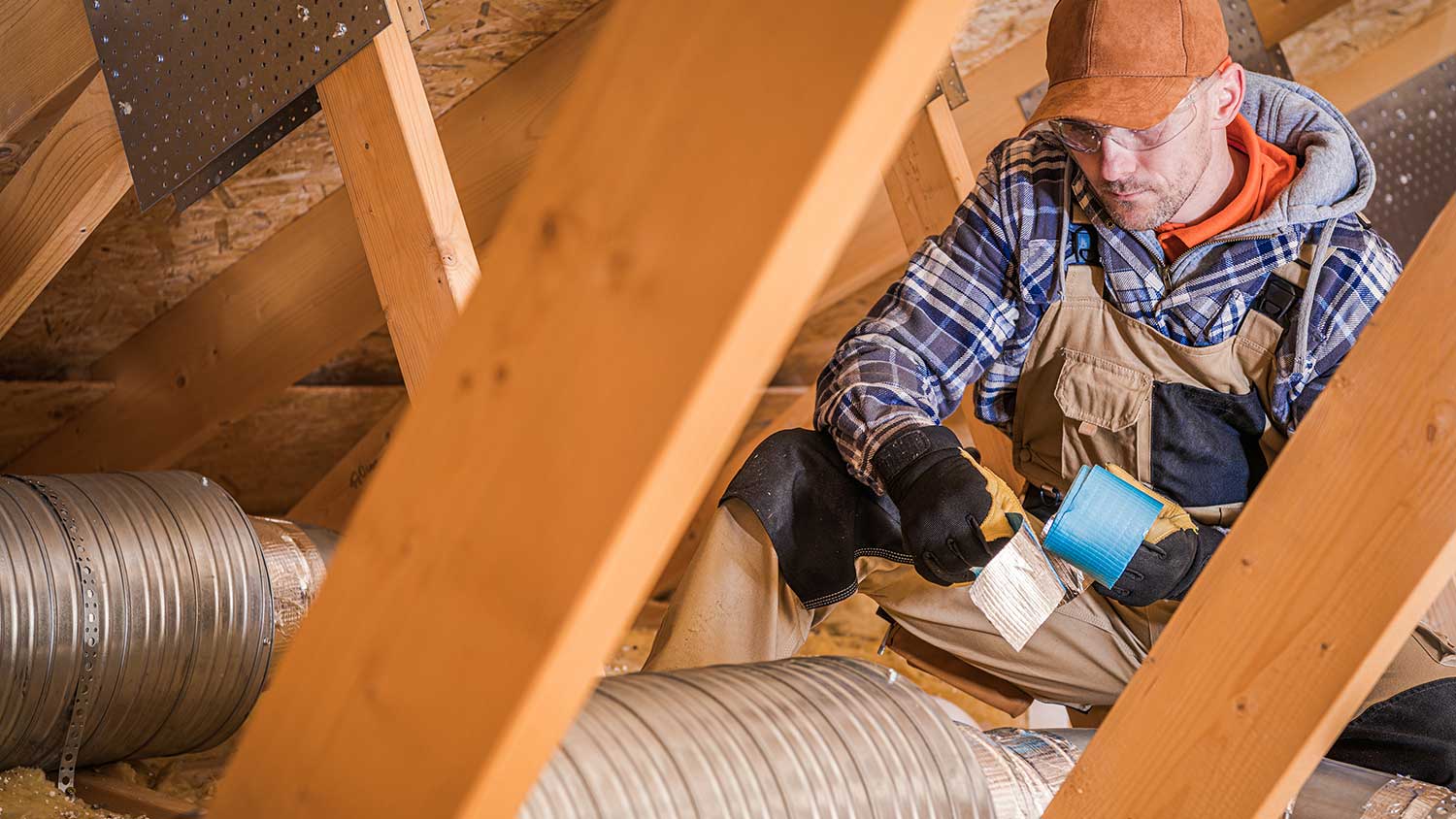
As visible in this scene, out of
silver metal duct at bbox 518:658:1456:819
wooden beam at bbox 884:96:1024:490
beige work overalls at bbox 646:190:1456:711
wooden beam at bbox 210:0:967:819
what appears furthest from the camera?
wooden beam at bbox 884:96:1024:490

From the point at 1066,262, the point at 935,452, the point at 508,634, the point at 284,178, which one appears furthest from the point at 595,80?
the point at 284,178

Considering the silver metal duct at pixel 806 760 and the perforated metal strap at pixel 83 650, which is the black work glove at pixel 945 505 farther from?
the perforated metal strap at pixel 83 650

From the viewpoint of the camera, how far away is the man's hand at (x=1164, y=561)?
1474 millimetres

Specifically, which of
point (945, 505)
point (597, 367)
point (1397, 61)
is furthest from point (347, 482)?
point (1397, 61)

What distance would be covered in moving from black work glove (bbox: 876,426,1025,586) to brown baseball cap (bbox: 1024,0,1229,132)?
476 millimetres

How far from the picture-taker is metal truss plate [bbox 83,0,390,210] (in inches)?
64.2

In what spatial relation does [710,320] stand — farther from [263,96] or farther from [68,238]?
[68,238]

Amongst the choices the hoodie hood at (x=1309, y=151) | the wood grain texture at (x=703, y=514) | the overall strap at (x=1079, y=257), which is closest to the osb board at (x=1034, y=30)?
the wood grain texture at (x=703, y=514)

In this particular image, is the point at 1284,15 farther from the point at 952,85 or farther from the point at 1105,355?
the point at 1105,355

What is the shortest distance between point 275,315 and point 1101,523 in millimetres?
1894

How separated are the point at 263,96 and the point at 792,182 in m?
1.38

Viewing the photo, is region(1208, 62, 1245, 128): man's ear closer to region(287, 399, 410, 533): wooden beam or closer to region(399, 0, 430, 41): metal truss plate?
region(399, 0, 430, 41): metal truss plate

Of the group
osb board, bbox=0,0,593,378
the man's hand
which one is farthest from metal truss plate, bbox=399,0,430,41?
the man's hand

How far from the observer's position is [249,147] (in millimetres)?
1768
